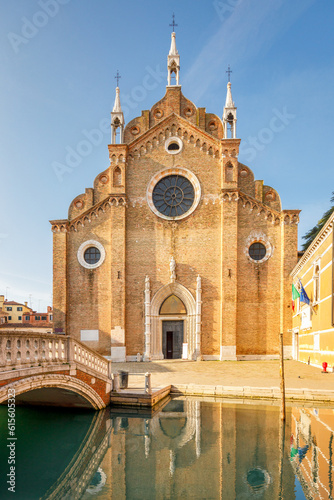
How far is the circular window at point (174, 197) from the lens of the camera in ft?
79.4

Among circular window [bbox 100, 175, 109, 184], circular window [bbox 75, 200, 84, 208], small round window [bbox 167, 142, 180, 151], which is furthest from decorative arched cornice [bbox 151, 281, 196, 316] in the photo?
small round window [bbox 167, 142, 180, 151]

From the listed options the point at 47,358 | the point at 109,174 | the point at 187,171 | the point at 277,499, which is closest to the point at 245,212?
the point at 187,171

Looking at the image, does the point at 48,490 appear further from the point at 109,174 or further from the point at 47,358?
the point at 109,174

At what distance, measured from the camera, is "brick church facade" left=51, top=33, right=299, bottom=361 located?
74.8ft

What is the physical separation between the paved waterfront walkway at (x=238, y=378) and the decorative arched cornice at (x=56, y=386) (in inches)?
122

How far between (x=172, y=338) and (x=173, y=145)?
40.1 feet

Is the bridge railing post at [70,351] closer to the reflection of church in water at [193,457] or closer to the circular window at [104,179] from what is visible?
the reflection of church in water at [193,457]

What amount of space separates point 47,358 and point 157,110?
19825mm

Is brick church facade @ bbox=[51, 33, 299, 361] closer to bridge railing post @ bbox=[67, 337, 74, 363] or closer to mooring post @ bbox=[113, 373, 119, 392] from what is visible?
mooring post @ bbox=[113, 373, 119, 392]

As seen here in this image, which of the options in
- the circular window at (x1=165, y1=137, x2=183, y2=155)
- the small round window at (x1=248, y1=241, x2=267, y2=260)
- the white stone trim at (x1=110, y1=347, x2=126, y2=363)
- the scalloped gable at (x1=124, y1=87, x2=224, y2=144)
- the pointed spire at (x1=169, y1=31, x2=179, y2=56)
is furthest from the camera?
the pointed spire at (x1=169, y1=31, x2=179, y2=56)

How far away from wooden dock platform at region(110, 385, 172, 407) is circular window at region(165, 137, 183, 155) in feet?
50.4

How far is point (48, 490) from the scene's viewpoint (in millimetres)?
7645

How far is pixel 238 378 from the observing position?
1614 centimetres

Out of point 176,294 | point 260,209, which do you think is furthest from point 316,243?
point 176,294
